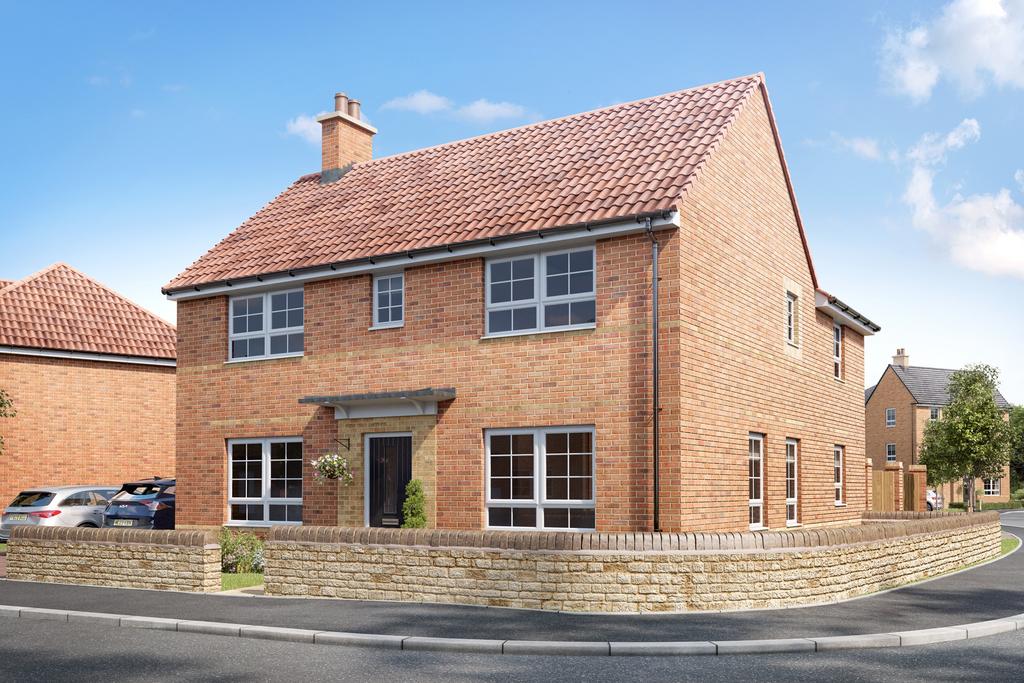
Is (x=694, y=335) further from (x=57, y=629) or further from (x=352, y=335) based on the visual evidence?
(x=57, y=629)

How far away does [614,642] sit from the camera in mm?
9641

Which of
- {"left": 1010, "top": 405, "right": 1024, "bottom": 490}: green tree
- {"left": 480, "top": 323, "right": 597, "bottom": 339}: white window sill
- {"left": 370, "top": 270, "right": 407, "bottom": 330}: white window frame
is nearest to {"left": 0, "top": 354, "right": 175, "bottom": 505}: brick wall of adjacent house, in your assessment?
{"left": 370, "top": 270, "right": 407, "bottom": 330}: white window frame

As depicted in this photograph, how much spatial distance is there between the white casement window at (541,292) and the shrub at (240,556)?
5.47 metres

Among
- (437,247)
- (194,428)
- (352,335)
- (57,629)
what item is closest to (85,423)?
(194,428)

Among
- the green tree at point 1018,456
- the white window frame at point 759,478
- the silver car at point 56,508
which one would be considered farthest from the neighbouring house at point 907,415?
the silver car at point 56,508

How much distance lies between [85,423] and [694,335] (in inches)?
754

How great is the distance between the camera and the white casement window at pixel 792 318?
65.6 ft

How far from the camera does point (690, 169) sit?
1588 centimetres

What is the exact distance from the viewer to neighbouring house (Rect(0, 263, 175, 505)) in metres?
26.2

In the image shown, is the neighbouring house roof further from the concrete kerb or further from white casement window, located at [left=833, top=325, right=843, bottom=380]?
the concrete kerb

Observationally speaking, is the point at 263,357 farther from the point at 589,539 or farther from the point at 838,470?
the point at 838,470

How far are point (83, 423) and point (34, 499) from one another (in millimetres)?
5836

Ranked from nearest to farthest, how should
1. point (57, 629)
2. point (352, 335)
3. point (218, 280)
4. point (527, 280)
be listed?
point (57, 629), point (527, 280), point (352, 335), point (218, 280)

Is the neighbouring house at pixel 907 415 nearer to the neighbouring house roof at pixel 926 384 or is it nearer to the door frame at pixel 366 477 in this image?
the neighbouring house roof at pixel 926 384
